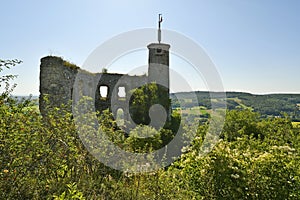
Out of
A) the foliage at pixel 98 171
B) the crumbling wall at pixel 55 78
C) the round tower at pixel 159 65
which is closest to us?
the foliage at pixel 98 171

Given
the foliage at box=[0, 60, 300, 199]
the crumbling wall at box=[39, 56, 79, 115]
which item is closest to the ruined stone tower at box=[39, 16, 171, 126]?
the crumbling wall at box=[39, 56, 79, 115]

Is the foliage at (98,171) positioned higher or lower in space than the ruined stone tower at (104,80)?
lower

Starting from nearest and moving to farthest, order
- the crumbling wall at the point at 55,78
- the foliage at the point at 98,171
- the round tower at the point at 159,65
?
1. the foliage at the point at 98,171
2. the crumbling wall at the point at 55,78
3. the round tower at the point at 159,65

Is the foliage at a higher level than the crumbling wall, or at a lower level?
lower

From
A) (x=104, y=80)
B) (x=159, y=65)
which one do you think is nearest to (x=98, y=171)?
(x=159, y=65)

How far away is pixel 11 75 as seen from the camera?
3484 millimetres

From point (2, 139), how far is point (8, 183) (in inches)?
21.5

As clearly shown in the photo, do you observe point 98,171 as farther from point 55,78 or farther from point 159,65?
point 159,65

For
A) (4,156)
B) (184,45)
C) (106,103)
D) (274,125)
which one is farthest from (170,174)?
(106,103)

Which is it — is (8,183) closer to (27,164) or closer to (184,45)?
(27,164)

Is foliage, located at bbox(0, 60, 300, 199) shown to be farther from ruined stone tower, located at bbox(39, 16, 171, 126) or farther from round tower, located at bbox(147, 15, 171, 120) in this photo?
round tower, located at bbox(147, 15, 171, 120)

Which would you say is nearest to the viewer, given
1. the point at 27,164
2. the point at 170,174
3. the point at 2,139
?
the point at 2,139

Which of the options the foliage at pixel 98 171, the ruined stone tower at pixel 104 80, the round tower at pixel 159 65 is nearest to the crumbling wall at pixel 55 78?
the ruined stone tower at pixel 104 80

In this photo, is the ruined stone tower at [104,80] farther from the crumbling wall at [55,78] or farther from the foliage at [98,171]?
the foliage at [98,171]
